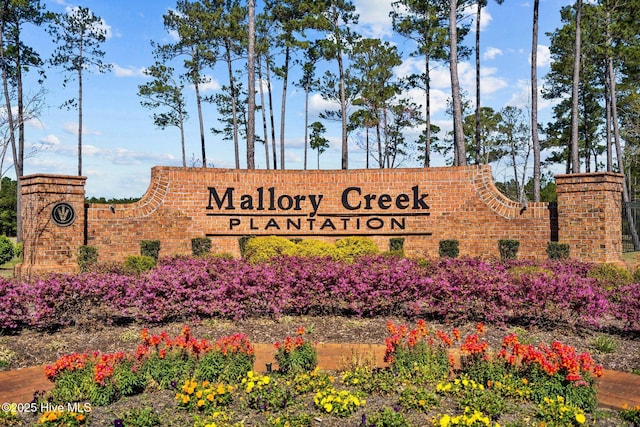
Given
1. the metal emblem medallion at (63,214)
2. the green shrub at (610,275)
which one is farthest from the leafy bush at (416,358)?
the metal emblem medallion at (63,214)

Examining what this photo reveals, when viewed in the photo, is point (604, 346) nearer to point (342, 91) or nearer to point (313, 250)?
point (313, 250)

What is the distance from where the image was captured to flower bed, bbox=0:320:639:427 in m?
4.09

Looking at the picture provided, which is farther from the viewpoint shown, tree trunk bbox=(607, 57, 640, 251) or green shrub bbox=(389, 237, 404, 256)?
tree trunk bbox=(607, 57, 640, 251)

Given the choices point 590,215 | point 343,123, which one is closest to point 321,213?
point 590,215

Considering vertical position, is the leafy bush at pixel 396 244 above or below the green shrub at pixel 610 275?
above

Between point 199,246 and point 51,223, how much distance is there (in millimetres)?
3494

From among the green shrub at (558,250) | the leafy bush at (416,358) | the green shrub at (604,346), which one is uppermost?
the green shrub at (558,250)

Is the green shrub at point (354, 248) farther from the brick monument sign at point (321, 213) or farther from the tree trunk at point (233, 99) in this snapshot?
the tree trunk at point (233, 99)

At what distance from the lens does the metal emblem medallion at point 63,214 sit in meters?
12.7

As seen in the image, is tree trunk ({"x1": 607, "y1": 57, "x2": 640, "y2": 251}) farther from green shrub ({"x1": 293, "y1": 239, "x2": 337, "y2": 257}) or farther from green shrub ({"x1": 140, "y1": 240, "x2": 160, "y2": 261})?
green shrub ({"x1": 140, "y1": 240, "x2": 160, "y2": 261})

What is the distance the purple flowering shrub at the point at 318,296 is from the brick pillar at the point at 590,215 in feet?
15.2

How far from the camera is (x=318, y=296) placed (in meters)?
7.89

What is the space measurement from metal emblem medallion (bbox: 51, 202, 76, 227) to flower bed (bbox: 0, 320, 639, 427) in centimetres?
883

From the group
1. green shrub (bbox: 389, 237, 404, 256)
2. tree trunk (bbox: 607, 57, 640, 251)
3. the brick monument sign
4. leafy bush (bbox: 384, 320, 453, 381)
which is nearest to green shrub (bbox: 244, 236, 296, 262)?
the brick monument sign
